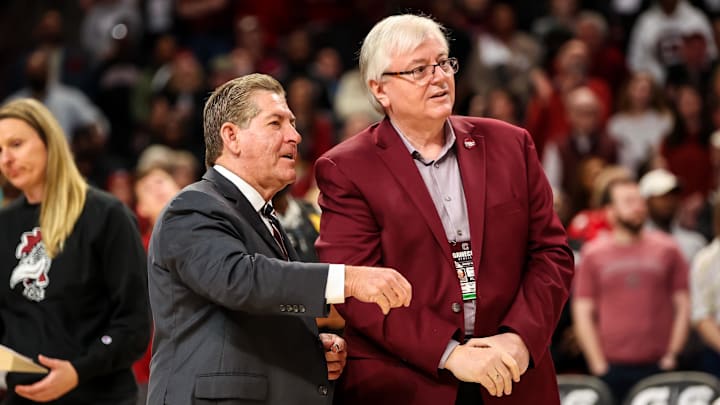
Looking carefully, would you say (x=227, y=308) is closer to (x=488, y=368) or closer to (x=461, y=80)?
(x=488, y=368)

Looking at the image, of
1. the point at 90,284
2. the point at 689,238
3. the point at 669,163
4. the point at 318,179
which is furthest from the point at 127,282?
the point at 669,163

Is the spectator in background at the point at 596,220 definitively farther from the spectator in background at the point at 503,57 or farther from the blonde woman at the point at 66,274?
the blonde woman at the point at 66,274

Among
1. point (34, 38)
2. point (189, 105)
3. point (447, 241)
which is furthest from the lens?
point (34, 38)

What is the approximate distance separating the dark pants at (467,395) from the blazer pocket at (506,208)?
0.56m

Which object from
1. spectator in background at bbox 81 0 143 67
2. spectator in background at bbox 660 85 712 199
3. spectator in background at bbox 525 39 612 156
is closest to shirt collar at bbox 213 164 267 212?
spectator in background at bbox 525 39 612 156

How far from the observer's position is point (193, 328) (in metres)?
3.65

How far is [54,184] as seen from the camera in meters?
4.82

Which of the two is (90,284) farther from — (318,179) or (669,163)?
(669,163)

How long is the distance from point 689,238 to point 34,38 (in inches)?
308

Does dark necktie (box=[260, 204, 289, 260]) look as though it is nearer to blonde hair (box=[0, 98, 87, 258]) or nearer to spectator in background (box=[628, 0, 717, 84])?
blonde hair (box=[0, 98, 87, 258])

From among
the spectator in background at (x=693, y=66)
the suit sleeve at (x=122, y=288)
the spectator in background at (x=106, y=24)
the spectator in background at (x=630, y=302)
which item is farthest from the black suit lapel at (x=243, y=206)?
the spectator in background at (x=106, y=24)

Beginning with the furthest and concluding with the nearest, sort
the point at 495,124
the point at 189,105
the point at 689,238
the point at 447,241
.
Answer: the point at 189,105 → the point at 689,238 → the point at 495,124 → the point at 447,241

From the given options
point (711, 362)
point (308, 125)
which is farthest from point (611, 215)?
point (308, 125)

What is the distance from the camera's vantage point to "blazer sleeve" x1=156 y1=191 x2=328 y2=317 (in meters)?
3.43
